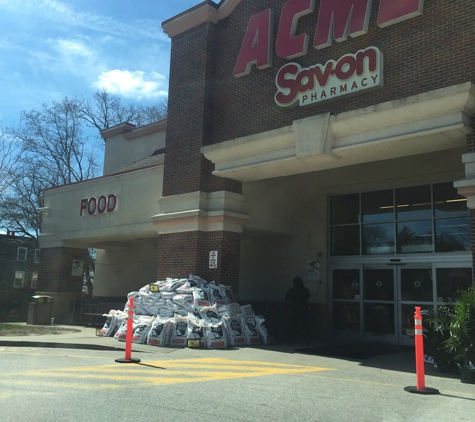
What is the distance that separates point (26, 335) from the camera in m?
14.3

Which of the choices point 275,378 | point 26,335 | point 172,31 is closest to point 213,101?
point 172,31

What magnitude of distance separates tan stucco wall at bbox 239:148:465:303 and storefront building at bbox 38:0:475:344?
45 mm

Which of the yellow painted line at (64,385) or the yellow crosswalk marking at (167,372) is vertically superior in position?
the yellow crosswalk marking at (167,372)

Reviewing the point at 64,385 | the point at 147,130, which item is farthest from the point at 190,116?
the point at 64,385

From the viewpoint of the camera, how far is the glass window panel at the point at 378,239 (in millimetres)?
15438

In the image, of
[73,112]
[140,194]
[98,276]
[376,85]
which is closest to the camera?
[376,85]

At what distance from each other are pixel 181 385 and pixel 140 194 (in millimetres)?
11479

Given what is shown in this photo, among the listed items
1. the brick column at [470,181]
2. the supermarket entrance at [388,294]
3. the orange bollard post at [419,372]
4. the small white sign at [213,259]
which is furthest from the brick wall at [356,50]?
the orange bollard post at [419,372]

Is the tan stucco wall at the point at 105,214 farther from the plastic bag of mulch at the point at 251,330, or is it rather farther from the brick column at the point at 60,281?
the plastic bag of mulch at the point at 251,330

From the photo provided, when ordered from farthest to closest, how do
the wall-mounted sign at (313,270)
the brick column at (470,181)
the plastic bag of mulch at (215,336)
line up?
the wall-mounted sign at (313,270) → the plastic bag of mulch at (215,336) → the brick column at (470,181)

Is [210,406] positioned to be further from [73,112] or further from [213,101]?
[73,112]

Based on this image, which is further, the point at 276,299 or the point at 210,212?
the point at 276,299

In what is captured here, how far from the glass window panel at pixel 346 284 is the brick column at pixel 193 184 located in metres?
3.35

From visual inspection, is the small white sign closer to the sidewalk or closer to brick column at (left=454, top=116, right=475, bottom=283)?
the sidewalk
